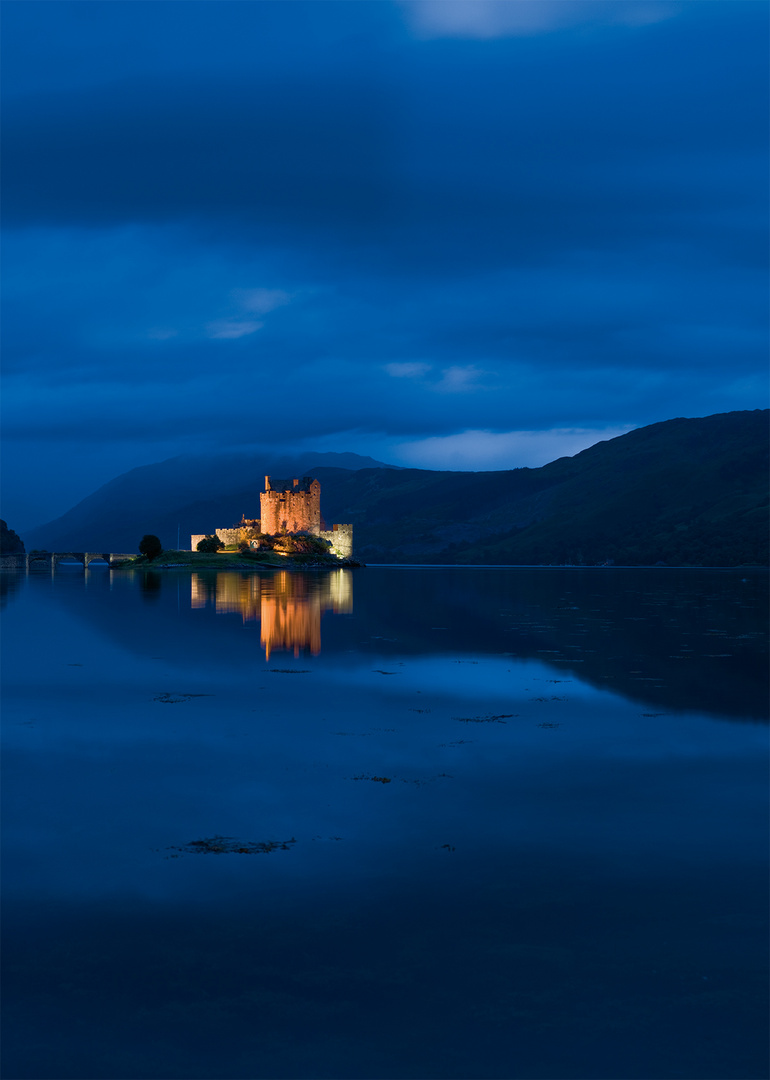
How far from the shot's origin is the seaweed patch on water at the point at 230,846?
11617 millimetres

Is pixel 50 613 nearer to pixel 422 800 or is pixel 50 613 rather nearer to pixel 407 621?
pixel 407 621

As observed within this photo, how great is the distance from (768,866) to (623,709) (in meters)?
11.7

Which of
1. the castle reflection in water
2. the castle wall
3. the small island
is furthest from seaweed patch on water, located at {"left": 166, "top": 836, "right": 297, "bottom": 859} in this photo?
the castle wall

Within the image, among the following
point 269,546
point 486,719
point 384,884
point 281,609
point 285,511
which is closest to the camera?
point 384,884

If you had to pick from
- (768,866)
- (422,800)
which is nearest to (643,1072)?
(768,866)

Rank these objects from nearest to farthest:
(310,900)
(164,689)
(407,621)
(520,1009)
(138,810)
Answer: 1. (520,1009)
2. (310,900)
3. (138,810)
4. (164,689)
5. (407,621)

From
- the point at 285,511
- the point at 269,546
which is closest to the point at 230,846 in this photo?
the point at 269,546

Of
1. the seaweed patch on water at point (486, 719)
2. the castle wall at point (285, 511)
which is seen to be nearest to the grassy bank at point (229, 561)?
the castle wall at point (285, 511)

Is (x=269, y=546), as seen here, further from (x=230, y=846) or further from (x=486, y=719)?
(x=230, y=846)

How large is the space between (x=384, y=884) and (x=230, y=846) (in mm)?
2401

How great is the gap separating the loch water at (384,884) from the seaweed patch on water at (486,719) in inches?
5.9

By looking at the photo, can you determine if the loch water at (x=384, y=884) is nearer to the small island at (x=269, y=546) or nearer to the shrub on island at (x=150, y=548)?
the small island at (x=269, y=546)

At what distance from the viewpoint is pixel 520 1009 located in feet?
25.8

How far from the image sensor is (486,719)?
21.7 m
